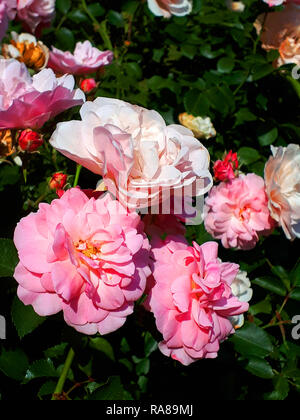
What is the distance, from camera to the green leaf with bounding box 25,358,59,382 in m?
0.98

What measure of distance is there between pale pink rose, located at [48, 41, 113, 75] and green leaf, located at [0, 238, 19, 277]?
65cm

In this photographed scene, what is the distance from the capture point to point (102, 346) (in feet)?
3.69

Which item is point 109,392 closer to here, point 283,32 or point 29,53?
point 29,53

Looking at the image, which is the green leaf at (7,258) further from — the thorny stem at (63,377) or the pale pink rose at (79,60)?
the pale pink rose at (79,60)

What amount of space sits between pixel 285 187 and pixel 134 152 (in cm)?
63

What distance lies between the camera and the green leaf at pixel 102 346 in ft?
3.67

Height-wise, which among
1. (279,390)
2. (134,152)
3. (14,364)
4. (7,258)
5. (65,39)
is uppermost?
(134,152)

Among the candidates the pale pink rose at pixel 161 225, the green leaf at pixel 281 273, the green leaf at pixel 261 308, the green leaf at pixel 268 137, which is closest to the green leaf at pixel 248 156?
the green leaf at pixel 268 137

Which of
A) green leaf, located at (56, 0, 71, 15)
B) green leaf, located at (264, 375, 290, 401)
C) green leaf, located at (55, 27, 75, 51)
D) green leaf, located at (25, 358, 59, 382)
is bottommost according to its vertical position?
green leaf, located at (264, 375, 290, 401)

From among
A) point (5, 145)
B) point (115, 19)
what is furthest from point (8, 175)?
point (115, 19)

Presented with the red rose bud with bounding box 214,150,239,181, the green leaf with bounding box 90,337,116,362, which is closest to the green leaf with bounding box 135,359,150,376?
the green leaf with bounding box 90,337,116,362

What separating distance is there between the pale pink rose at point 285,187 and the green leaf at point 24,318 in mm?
664

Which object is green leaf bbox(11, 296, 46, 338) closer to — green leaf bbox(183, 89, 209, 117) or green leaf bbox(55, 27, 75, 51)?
green leaf bbox(183, 89, 209, 117)
